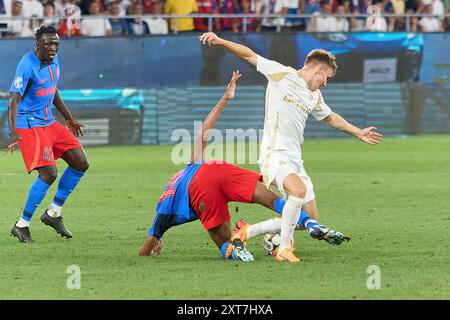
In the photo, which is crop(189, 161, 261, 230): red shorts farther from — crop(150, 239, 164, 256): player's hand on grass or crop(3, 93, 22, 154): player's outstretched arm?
crop(3, 93, 22, 154): player's outstretched arm

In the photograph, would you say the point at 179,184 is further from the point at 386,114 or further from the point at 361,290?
the point at 386,114

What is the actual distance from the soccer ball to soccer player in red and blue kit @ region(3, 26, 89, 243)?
7.85 ft

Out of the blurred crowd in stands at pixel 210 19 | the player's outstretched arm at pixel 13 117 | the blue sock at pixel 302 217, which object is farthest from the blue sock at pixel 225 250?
the blurred crowd in stands at pixel 210 19

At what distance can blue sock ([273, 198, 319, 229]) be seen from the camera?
10163 mm

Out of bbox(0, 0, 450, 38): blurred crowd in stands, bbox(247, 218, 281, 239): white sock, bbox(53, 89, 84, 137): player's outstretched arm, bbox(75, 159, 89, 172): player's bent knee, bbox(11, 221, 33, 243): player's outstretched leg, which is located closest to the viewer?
bbox(247, 218, 281, 239): white sock

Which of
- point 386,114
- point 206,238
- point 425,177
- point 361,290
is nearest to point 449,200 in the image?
point 425,177

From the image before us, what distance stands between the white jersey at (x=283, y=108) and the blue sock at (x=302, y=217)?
35cm

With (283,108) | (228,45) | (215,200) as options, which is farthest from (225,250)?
(228,45)

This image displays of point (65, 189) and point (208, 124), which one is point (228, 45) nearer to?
point (208, 124)

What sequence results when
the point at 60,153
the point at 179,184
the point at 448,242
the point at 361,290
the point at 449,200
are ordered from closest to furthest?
the point at 361,290 → the point at 179,184 → the point at 448,242 → the point at 60,153 → the point at 449,200

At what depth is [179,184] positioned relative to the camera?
10.2m

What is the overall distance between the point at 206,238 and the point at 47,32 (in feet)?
8.95

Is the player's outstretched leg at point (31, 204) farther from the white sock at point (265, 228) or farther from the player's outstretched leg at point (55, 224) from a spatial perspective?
the white sock at point (265, 228)

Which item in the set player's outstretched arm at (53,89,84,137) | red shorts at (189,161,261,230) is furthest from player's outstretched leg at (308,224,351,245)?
player's outstretched arm at (53,89,84,137)
